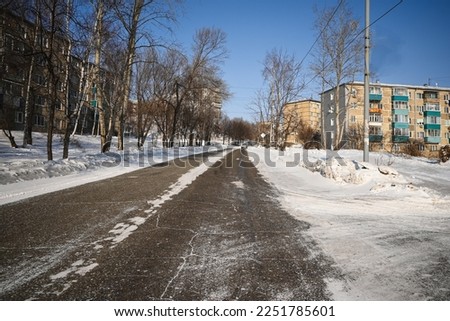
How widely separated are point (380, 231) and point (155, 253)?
325 centimetres

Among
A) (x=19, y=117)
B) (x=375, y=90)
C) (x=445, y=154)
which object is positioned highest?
(x=375, y=90)

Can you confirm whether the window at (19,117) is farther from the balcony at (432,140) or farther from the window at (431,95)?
the window at (431,95)

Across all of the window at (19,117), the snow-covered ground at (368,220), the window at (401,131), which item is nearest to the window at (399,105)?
the window at (401,131)

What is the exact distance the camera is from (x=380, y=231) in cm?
412

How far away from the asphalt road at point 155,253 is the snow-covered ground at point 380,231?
276 millimetres

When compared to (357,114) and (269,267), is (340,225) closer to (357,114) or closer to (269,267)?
(269,267)

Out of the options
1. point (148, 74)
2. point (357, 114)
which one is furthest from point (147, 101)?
point (357, 114)

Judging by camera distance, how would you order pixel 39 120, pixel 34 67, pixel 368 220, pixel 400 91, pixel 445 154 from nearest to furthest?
pixel 368 220 < pixel 445 154 < pixel 34 67 < pixel 39 120 < pixel 400 91

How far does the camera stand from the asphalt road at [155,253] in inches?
90.3

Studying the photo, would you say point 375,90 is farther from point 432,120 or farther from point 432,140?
point 432,140

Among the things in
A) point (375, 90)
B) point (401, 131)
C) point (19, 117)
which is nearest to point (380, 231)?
point (19, 117)

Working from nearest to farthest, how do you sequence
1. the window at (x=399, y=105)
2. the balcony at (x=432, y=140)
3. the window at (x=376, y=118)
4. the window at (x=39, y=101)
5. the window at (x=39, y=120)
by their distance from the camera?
the window at (x=39, y=101), the window at (x=39, y=120), the window at (x=376, y=118), the window at (x=399, y=105), the balcony at (x=432, y=140)

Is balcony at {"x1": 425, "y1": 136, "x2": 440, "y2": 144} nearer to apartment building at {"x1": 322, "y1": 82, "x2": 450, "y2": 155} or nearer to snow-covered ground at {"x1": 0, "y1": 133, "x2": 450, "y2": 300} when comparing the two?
apartment building at {"x1": 322, "y1": 82, "x2": 450, "y2": 155}

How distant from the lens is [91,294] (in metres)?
2.19
